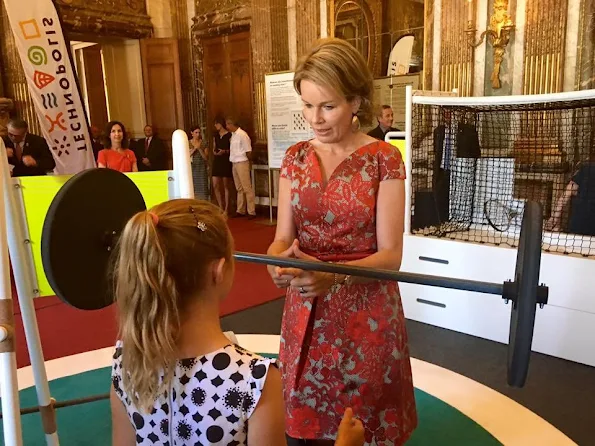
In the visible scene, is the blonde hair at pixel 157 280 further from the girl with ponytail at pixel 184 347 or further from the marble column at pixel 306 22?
the marble column at pixel 306 22

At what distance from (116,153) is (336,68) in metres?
4.93

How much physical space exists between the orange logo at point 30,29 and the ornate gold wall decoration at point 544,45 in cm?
456

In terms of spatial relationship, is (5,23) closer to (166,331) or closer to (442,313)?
(442,313)

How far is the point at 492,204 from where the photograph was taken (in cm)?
373

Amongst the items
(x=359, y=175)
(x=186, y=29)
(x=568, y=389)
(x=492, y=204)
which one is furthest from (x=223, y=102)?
(x=359, y=175)

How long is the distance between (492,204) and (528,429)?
5.94 feet

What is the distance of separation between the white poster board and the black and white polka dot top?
599 cm

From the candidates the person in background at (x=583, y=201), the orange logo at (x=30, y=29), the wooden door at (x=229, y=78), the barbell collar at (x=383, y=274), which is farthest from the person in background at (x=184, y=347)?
the wooden door at (x=229, y=78)

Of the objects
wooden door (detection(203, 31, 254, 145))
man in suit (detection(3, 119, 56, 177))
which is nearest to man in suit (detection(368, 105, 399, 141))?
wooden door (detection(203, 31, 254, 145))

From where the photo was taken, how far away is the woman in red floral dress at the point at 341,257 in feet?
4.44

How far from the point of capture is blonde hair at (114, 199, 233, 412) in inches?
35.9

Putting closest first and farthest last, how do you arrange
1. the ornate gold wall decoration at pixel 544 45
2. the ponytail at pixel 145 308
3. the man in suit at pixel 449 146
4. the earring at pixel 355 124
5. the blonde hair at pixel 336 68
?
the ponytail at pixel 145 308 → the blonde hair at pixel 336 68 → the earring at pixel 355 124 → the man in suit at pixel 449 146 → the ornate gold wall decoration at pixel 544 45

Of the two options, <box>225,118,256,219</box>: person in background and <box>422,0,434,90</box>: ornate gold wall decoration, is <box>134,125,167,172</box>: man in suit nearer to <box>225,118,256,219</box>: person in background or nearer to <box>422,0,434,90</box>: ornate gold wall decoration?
<box>225,118,256,219</box>: person in background

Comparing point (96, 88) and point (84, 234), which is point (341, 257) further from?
point (96, 88)
